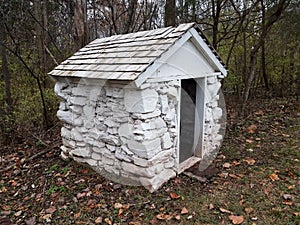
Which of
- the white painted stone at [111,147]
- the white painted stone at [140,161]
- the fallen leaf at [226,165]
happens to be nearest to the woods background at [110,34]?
the fallen leaf at [226,165]

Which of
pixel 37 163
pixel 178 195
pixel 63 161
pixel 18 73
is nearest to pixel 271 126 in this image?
pixel 178 195

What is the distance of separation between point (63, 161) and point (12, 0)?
4.44m

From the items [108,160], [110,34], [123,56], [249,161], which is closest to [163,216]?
[108,160]

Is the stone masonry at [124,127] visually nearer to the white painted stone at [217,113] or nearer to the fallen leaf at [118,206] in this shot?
the fallen leaf at [118,206]

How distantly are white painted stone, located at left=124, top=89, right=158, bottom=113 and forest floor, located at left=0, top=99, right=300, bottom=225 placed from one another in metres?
1.19

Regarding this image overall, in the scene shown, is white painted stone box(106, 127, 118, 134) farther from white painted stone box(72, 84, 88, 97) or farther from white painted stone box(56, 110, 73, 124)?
white painted stone box(56, 110, 73, 124)

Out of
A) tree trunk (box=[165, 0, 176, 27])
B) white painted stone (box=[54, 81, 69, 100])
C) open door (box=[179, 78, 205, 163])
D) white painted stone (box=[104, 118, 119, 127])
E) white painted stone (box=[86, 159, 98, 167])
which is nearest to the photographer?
white painted stone (box=[104, 118, 119, 127])

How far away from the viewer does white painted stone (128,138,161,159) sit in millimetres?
3180

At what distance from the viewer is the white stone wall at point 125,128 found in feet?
10.5

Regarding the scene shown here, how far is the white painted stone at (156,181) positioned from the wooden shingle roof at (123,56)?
57.6 inches

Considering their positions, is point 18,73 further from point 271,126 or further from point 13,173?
point 271,126

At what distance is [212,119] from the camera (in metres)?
4.60

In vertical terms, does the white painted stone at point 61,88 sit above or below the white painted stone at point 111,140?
above

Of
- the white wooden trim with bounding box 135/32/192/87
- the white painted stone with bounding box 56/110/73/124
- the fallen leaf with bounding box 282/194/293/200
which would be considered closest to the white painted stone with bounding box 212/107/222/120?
the white wooden trim with bounding box 135/32/192/87
